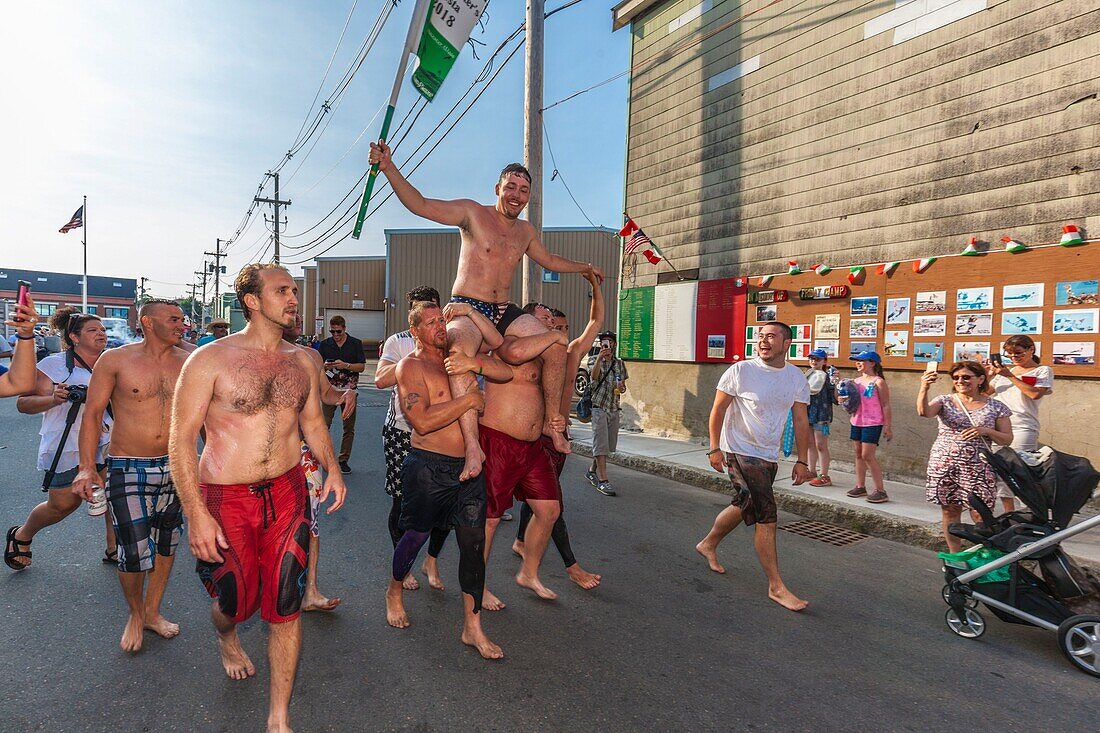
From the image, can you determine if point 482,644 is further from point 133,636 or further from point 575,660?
point 133,636

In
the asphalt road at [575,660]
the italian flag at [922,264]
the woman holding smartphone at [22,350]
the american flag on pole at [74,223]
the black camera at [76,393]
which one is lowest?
the asphalt road at [575,660]

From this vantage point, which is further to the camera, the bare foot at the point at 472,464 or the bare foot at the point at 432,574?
the bare foot at the point at 432,574

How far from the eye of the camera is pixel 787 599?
3896mm

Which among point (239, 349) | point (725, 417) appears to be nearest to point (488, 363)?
point (239, 349)

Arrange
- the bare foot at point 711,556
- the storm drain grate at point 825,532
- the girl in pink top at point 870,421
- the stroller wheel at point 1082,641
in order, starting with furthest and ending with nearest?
the girl in pink top at point 870,421, the storm drain grate at point 825,532, the bare foot at point 711,556, the stroller wheel at point 1082,641

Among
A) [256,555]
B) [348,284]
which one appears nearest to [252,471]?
[256,555]

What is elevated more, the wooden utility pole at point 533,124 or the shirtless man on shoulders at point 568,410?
the wooden utility pole at point 533,124

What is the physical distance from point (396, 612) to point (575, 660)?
109 centimetres

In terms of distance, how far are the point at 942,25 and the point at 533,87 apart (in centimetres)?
534

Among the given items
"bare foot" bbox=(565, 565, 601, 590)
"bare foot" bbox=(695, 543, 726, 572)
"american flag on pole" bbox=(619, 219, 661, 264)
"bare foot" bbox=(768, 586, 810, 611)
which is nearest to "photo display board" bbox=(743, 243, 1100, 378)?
"american flag on pole" bbox=(619, 219, 661, 264)

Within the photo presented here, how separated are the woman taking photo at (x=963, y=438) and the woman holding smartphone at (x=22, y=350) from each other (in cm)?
550

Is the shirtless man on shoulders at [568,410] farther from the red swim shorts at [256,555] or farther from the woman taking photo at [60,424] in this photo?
the woman taking photo at [60,424]

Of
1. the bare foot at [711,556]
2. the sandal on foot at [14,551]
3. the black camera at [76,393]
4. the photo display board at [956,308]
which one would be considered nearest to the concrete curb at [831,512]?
the bare foot at [711,556]

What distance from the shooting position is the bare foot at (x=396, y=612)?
3.47 m
